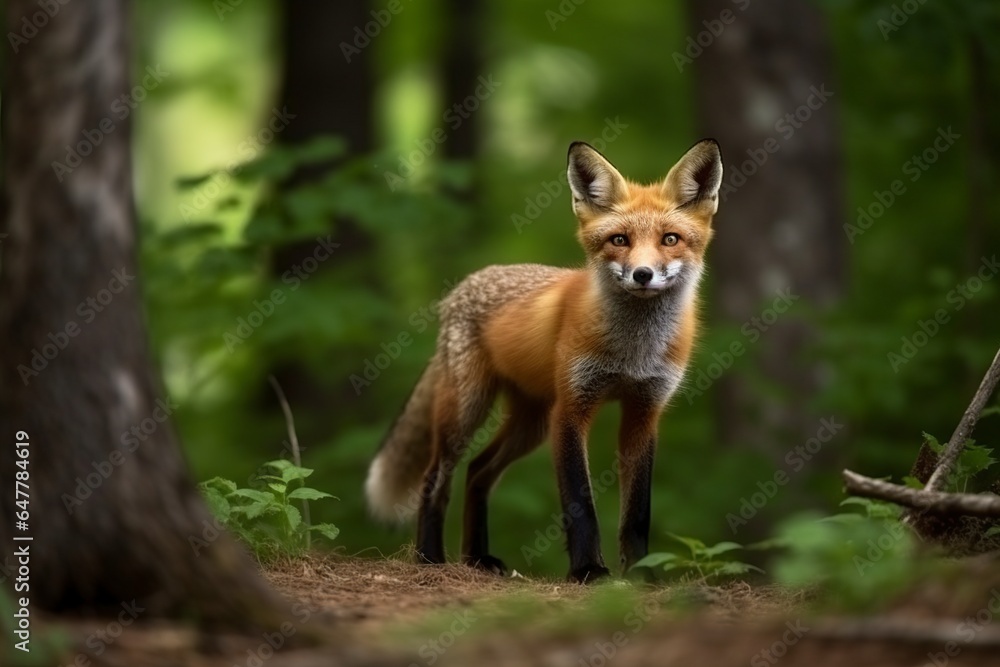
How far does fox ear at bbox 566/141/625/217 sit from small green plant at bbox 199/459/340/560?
206cm

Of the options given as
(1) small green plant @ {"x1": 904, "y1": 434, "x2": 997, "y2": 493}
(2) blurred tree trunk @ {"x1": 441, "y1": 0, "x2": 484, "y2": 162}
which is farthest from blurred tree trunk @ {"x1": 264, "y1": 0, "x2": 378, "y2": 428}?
(1) small green plant @ {"x1": 904, "y1": 434, "x2": 997, "y2": 493}

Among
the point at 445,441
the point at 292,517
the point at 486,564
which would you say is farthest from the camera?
the point at 445,441

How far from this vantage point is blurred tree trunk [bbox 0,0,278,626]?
10.3 feet

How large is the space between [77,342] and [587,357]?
296 cm

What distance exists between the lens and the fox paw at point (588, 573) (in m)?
5.21

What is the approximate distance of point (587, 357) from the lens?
221 inches

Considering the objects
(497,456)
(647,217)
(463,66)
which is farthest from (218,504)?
(463,66)

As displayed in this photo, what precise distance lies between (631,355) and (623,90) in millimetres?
10082

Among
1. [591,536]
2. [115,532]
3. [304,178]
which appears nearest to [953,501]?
[591,536]

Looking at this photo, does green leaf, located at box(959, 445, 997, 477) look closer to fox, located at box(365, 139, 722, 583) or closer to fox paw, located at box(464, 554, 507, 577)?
fox, located at box(365, 139, 722, 583)

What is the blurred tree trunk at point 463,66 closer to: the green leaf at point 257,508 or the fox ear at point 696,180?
the fox ear at point 696,180

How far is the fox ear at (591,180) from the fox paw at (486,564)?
6.32ft

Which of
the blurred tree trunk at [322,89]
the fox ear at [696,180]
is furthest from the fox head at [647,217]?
the blurred tree trunk at [322,89]

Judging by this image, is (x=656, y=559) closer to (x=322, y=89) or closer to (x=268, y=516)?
(x=268, y=516)
